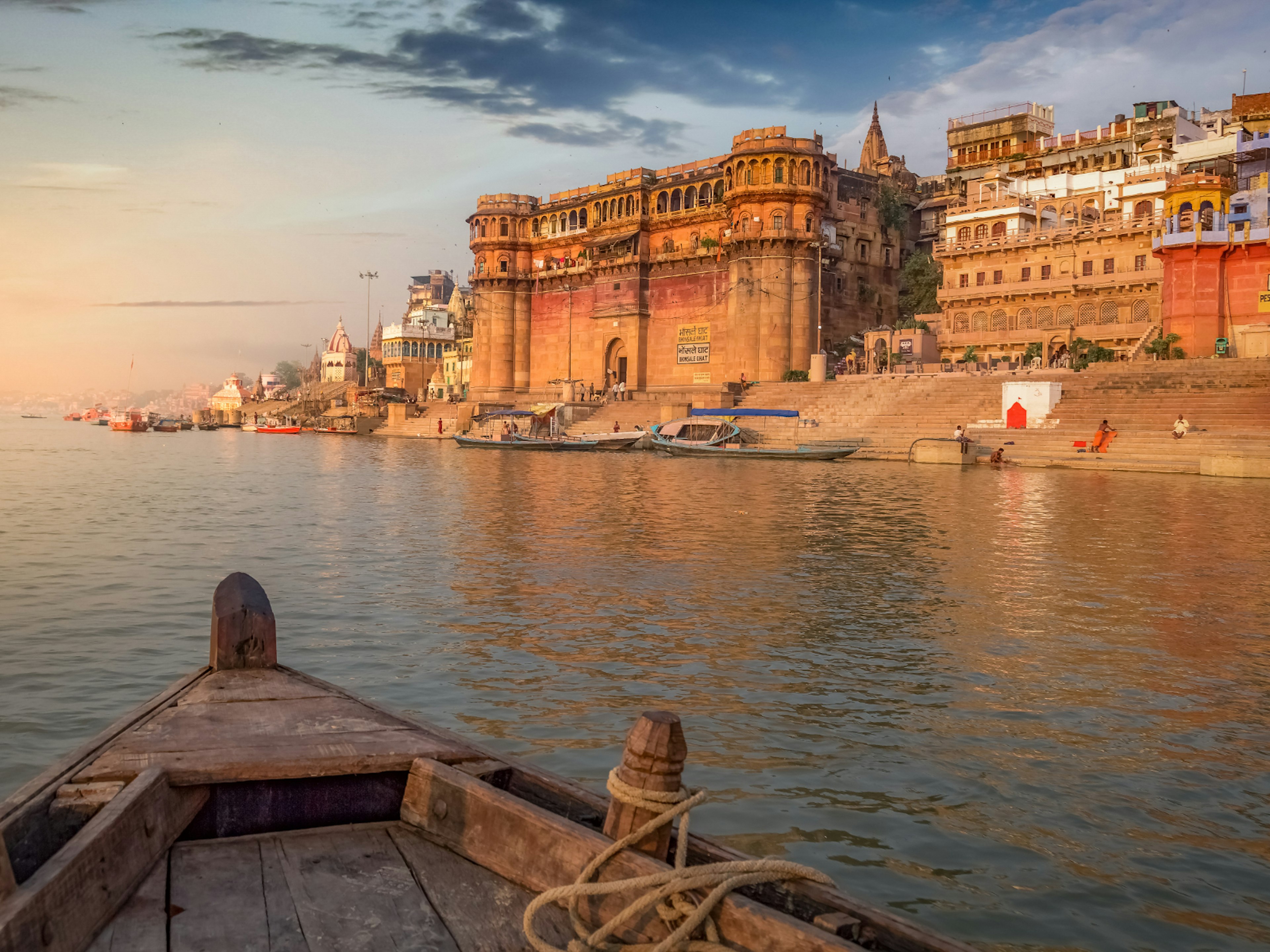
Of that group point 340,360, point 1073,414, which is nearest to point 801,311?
point 1073,414

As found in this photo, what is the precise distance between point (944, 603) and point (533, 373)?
60.9 metres

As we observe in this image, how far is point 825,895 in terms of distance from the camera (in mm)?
3086

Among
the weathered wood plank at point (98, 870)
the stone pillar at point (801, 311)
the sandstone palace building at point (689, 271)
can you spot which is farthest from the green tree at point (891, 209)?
the weathered wood plank at point (98, 870)

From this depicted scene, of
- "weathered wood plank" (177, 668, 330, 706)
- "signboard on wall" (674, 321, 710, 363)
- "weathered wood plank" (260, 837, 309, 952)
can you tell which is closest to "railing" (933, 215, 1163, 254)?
"signboard on wall" (674, 321, 710, 363)

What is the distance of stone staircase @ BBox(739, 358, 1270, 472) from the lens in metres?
32.2

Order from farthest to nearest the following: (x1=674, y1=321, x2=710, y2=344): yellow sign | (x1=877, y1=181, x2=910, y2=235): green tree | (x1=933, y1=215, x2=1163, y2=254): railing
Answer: (x1=877, y1=181, x2=910, y2=235): green tree, (x1=674, y1=321, x2=710, y2=344): yellow sign, (x1=933, y1=215, x2=1163, y2=254): railing

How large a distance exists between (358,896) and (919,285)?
5997 centimetres

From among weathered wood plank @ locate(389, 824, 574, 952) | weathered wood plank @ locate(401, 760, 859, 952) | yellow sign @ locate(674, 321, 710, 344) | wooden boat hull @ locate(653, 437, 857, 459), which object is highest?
yellow sign @ locate(674, 321, 710, 344)

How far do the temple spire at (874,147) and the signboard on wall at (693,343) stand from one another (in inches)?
1236

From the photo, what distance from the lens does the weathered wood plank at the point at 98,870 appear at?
2.84 meters

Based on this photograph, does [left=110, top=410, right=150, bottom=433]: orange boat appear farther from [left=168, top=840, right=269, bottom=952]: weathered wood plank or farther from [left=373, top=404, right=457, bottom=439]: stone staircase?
[left=168, top=840, right=269, bottom=952]: weathered wood plank

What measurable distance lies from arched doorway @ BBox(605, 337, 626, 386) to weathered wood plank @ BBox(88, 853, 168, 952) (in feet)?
203

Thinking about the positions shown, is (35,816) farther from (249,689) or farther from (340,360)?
(340,360)

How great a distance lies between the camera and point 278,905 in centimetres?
341
